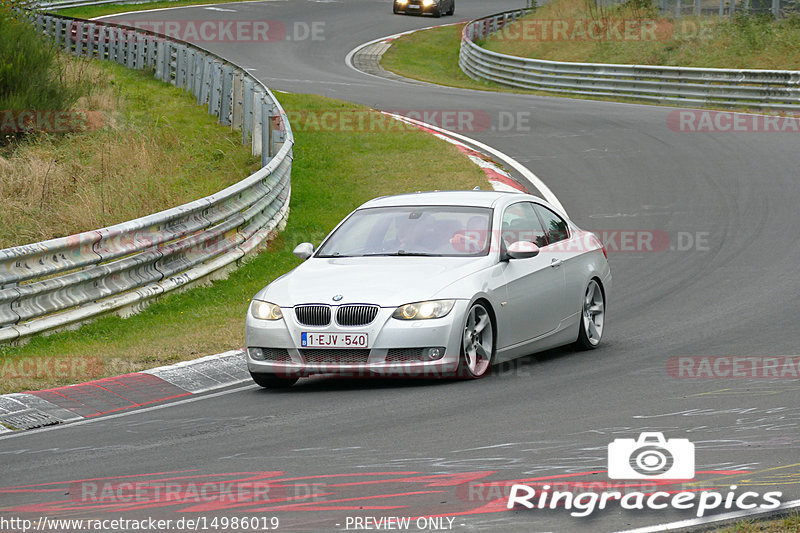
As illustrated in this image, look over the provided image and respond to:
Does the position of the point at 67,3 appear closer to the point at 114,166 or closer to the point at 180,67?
the point at 180,67

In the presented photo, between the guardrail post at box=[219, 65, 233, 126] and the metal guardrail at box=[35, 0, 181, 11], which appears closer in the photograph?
the guardrail post at box=[219, 65, 233, 126]

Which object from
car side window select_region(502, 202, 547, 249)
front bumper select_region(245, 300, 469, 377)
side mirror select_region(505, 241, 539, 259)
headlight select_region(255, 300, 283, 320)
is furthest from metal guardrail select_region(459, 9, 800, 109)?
headlight select_region(255, 300, 283, 320)

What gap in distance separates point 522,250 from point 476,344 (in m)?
0.94

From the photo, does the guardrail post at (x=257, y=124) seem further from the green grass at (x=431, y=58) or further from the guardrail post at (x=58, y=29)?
the green grass at (x=431, y=58)

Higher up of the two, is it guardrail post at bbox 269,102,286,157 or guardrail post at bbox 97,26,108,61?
guardrail post at bbox 269,102,286,157

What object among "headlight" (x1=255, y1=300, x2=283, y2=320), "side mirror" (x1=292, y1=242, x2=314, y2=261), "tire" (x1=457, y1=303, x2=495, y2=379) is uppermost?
"side mirror" (x1=292, y1=242, x2=314, y2=261)

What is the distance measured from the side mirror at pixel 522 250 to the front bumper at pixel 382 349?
91 centimetres

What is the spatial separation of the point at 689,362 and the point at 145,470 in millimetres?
4868

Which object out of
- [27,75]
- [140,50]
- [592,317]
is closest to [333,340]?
[592,317]

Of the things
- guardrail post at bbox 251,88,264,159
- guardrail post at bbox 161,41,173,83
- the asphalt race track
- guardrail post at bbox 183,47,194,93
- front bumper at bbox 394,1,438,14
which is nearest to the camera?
the asphalt race track

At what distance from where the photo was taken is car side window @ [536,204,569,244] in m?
11.7

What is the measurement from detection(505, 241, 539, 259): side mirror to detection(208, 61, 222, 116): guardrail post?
15.7 meters

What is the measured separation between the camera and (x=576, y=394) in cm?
922

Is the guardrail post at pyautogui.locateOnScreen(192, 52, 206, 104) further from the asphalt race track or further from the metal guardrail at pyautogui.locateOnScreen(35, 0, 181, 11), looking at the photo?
the metal guardrail at pyautogui.locateOnScreen(35, 0, 181, 11)
